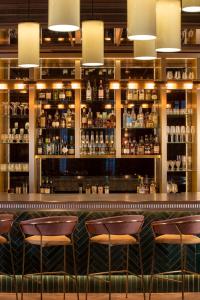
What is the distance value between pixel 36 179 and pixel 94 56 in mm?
4338

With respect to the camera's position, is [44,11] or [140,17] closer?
[140,17]

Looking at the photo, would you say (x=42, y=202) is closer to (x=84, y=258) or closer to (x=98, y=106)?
(x=84, y=258)

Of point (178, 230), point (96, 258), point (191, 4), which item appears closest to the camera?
point (191, 4)

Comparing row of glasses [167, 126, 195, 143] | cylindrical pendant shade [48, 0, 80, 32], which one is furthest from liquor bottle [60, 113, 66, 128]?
cylindrical pendant shade [48, 0, 80, 32]

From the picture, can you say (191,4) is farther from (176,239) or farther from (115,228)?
(176,239)

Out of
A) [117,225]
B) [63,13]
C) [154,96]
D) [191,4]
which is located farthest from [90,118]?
[191,4]

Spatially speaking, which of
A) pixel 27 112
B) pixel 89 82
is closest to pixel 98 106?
pixel 89 82

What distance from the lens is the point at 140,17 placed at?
4.32m

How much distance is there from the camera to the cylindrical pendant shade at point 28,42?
19.4 ft

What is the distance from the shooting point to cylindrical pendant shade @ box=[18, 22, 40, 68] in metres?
5.91

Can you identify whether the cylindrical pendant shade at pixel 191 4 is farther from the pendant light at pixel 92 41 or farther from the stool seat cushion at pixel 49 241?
the stool seat cushion at pixel 49 241

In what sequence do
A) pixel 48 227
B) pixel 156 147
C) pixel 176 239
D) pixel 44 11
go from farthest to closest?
pixel 156 147, pixel 44 11, pixel 176 239, pixel 48 227

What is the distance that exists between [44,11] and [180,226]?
9.80 feet

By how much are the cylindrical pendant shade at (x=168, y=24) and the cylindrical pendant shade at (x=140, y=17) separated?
1.77ft
